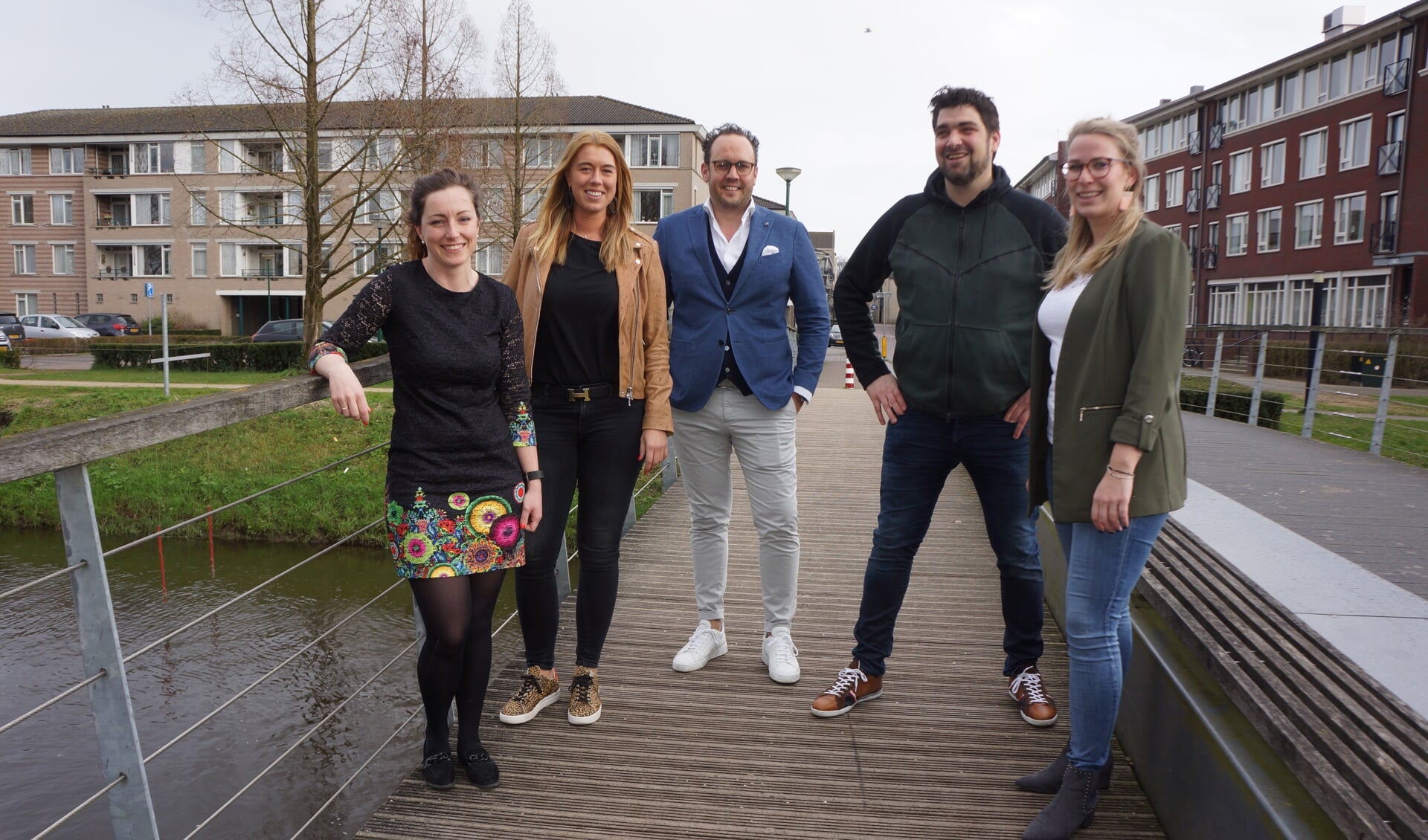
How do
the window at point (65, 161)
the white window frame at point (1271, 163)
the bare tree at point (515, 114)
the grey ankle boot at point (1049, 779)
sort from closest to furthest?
1. the grey ankle boot at point (1049, 779)
2. the bare tree at point (515, 114)
3. the white window frame at point (1271, 163)
4. the window at point (65, 161)

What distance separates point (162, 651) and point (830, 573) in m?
5.81

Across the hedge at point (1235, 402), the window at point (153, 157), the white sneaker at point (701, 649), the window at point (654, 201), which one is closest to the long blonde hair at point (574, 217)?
the white sneaker at point (701, 649)

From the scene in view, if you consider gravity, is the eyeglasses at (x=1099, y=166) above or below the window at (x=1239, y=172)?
below

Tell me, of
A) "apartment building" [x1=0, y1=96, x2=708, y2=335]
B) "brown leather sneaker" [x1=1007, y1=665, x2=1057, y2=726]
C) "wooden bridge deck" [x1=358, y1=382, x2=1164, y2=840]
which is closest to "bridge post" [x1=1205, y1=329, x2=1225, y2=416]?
"wooden bridge deck" [x1=358, y1=382, x2=1164, y2=840]

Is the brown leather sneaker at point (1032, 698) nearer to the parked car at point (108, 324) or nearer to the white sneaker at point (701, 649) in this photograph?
the white sneaker at point (701, 649)

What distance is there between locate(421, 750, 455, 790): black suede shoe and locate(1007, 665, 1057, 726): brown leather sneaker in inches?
69.0

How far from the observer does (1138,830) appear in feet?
8.43

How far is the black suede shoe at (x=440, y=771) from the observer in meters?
2.76

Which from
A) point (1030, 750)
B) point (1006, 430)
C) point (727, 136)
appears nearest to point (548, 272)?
point (727, 136)

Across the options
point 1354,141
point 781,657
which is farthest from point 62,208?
point 781,657

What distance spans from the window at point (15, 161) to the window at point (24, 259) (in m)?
3.53

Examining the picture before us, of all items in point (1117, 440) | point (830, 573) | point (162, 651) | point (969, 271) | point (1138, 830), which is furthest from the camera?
Answer: point (162, 651)

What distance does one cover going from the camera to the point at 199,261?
158 ft

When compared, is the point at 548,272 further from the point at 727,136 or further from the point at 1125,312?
the point at 1125,312
